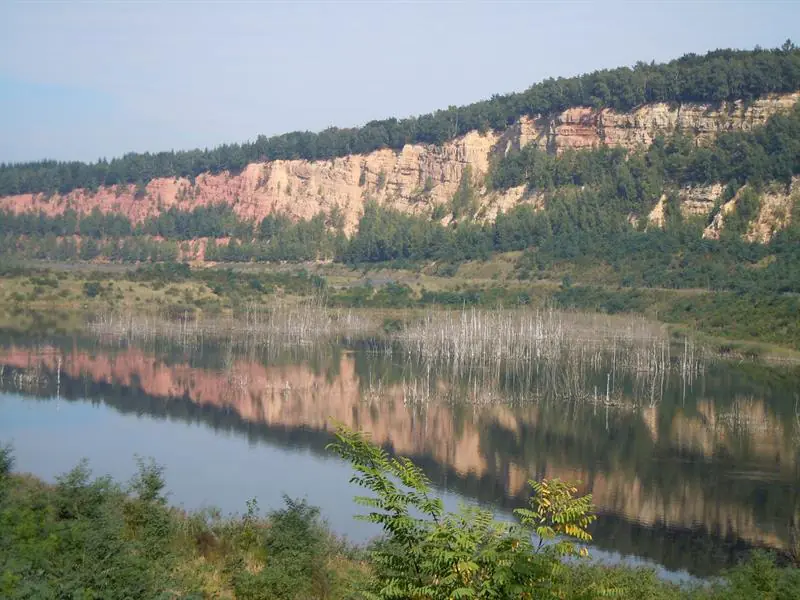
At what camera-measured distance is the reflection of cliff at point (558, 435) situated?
21.6 m

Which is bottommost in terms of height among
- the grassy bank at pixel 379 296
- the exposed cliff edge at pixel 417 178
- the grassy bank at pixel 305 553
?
the grassy bank at pixel 379 296

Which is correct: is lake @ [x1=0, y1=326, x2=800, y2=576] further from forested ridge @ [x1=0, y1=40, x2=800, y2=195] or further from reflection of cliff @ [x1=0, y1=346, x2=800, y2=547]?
forested ridge @ [x1=0, y1=40, x2=800, y2=195]

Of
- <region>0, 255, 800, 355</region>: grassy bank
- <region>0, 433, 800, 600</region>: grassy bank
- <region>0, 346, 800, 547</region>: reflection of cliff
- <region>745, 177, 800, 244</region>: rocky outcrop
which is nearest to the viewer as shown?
<region>0, 433, 800, 600</region>: grassy bank

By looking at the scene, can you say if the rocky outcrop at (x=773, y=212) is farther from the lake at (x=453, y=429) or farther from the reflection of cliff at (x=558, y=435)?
the reflection of cliff at (x=558, y=435)

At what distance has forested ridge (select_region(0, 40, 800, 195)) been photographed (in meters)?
70.7

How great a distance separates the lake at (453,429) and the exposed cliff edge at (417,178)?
30554mm

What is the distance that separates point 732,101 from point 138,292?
4079 centimetres

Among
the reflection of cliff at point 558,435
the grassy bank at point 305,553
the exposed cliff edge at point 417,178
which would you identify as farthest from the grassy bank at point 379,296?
the grassy bank at point 305,553

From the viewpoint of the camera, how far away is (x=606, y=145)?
250 ft

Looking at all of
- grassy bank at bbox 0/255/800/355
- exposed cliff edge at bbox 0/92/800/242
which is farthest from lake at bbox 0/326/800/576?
exposed cliff edge at bbox 0/92/800/242

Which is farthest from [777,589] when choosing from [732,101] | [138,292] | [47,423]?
[732,101]

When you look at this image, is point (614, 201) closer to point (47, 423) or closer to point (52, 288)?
point (52, 288)

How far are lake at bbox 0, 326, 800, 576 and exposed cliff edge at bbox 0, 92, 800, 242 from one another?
30.6 meters

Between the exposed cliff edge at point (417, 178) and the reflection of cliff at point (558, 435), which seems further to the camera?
the exposed cliff edge at point (417, 178)
